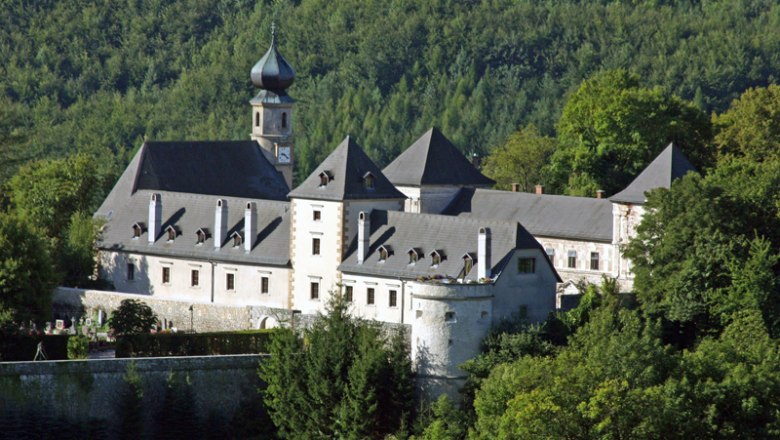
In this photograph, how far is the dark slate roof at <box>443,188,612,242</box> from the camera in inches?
3413

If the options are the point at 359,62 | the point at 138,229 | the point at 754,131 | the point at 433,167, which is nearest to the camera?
the point at 138,229

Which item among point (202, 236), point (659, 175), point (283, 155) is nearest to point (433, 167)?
Result: point (659, 175)

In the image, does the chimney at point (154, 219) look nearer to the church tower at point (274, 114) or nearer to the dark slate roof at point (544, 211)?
the dark slate roof at point (544, 211)

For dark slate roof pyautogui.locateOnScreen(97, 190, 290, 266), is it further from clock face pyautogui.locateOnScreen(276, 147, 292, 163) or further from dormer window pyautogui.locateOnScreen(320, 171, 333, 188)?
clock face pyautogui.locateOnScreen(276, 147, 292, 163)

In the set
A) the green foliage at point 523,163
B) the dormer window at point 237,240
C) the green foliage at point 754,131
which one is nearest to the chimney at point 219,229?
the dormer window at point 237,240

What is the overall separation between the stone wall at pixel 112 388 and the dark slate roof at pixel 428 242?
702 centimetres

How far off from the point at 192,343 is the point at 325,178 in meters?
9.94

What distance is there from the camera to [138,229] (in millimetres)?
86500

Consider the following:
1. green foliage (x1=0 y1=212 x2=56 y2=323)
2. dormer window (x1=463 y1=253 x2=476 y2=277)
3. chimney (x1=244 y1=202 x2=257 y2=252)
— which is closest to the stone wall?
green foliage (x1=0 y1=212 x2=56 y2=323)

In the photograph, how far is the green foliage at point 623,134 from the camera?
95.6 m

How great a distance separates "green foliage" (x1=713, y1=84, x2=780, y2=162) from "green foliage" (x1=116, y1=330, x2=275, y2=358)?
2807 centimetres

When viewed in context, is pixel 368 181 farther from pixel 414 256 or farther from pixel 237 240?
pixel 237 240

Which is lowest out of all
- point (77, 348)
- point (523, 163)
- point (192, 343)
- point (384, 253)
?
point (77, 348)

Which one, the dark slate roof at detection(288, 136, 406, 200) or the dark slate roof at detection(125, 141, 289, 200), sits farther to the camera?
the dark slate roof at detection(125, 141, 289, 200)
